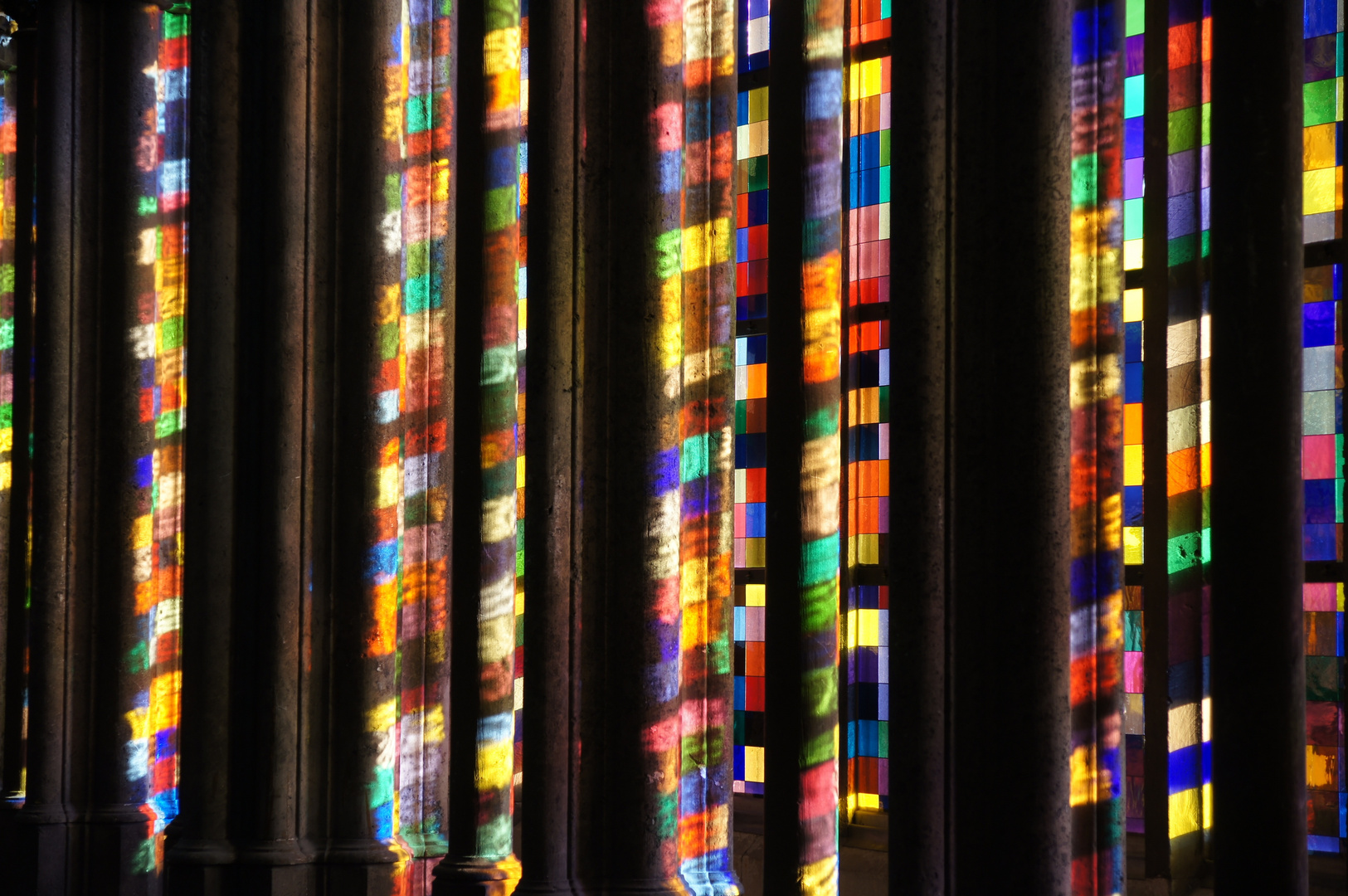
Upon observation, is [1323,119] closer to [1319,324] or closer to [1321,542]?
[1319,324]

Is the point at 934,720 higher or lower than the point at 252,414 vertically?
lower

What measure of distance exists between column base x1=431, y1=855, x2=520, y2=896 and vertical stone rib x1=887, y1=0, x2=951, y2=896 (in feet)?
6.50

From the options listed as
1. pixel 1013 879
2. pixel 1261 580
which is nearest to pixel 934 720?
pixel 1013 879

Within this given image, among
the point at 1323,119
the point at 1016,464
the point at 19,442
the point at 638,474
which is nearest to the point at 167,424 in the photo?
the point at 19,442

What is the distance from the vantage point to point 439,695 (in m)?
6.34

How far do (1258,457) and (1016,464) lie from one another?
23.4 inches

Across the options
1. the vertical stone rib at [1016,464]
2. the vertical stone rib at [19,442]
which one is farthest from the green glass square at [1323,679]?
the vertical stone rib at [19,442]

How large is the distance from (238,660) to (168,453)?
1888 mm

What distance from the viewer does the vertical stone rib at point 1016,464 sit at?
355 cm

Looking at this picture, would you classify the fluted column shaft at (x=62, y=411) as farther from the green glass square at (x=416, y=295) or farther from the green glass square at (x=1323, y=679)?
the green glass square at (x=1323, y=679)

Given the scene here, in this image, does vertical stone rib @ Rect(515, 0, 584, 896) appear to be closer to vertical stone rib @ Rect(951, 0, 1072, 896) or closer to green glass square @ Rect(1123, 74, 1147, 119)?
vertical stone rib @ Rect(951, 0, 1072, 896)

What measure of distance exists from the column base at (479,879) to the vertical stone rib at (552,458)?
0.31m

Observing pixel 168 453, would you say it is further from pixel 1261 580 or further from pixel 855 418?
pixel 1261 580

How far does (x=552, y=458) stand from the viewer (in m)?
5.19
